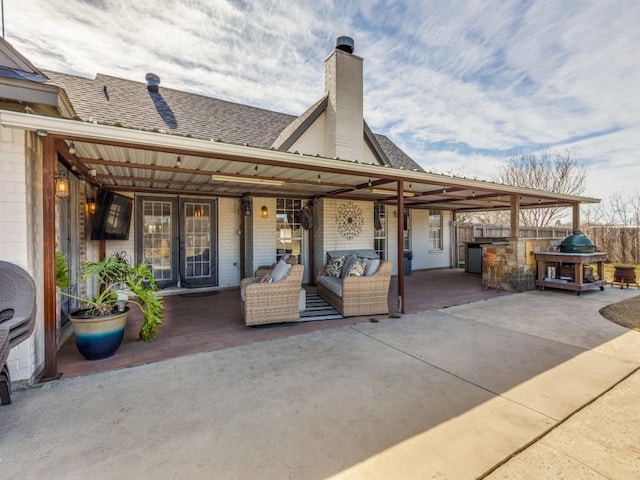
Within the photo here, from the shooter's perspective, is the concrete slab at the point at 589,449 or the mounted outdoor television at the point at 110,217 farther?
the mounted outdoor television at the point at 110,217

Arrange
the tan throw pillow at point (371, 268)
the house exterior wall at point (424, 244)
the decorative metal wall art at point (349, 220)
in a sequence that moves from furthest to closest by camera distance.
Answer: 1. the house exterior wall at point (424, 244)
2. the decorative metal wall art at point (349, 220)
3. the tan throw pillow at point (371, 268)

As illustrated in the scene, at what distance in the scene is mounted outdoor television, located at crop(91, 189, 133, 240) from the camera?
6094 millimetres

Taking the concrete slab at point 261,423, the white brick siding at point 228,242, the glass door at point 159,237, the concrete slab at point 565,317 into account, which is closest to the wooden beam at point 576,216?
the concrete slab at point 565,317

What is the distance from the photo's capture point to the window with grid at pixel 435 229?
39.4 ft

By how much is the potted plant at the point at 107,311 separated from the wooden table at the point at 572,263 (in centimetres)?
863

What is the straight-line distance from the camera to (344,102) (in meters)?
8.90

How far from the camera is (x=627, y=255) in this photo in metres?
12.6

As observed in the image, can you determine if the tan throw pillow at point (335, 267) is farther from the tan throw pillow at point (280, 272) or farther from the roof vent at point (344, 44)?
the roof vent at point (344, 44)

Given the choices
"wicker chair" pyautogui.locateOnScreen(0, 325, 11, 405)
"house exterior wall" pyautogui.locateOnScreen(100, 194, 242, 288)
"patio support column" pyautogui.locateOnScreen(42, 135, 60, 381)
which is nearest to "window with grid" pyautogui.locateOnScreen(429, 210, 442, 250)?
"house exterior wall" pyautogui.locateOnScreen(100, 194, 242, 288)

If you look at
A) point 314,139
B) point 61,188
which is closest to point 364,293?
point 61,188

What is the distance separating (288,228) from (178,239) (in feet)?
9.46

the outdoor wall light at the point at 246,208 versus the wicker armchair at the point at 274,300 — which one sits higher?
the outdoor wall light at the point at 246,208

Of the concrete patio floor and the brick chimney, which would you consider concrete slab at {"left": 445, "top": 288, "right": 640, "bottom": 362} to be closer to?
the concrete patio floor

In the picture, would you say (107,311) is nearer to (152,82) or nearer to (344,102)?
(344,102)
